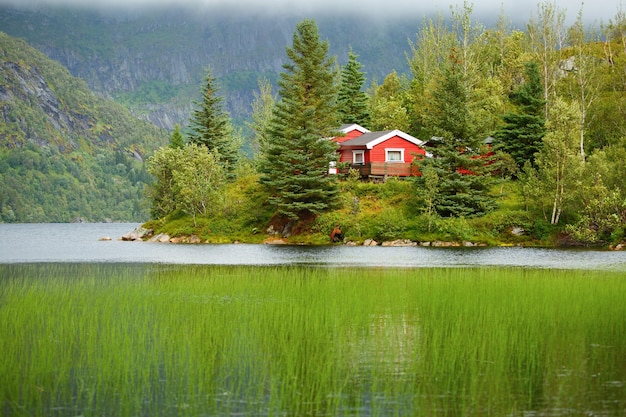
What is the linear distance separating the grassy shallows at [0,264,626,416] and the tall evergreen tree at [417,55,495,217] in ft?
135

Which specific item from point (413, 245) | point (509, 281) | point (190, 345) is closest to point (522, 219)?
point (413, 245)

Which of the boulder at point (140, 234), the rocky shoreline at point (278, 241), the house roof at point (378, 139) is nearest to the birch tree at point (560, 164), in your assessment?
the rocky shoreline at point (278, 241)

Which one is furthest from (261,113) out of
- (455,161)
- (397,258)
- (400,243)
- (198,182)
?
(397,258)

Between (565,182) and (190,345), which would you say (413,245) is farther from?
(190,345)

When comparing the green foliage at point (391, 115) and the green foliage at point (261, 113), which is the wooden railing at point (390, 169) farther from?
the green foliage at point (261, 113)

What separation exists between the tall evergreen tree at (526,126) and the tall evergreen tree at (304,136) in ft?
57.7

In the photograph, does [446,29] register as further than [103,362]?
Yes

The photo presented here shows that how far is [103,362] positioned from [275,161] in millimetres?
62465

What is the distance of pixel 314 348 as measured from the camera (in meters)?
19.6

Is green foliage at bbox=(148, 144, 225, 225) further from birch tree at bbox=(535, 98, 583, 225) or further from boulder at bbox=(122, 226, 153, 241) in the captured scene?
birch tree at bbox=(535, 98, 583, 225)

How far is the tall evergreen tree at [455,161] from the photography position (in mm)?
73562

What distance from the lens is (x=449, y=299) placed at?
28.0 meters

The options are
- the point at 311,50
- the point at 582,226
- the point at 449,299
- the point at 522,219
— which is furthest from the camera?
the point at 311,50

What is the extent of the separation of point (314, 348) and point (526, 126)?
64585 millimetres
